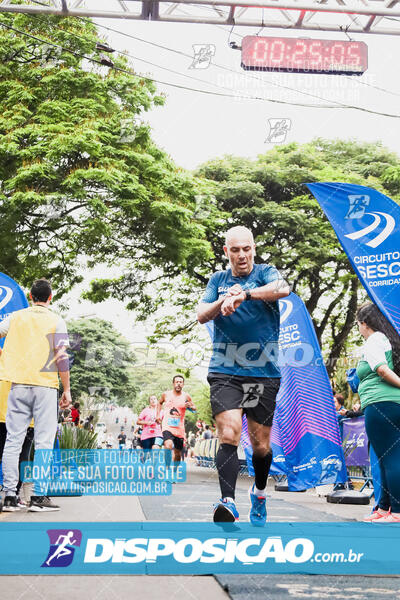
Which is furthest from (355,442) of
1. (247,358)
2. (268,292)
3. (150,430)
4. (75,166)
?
(75,166)

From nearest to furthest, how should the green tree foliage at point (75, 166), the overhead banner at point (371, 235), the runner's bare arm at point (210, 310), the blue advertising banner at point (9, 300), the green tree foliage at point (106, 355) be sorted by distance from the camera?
the runner's bare arm at point (210, 310) → the overhead banner at point (371, 235) → the blue advertising banner at point (9, 300) → the green tree foliage at point (75, 166) → the green tree foliage at point (106, 355)

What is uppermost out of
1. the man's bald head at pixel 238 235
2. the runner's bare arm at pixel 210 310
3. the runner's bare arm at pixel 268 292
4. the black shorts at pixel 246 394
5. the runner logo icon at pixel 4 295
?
the man's bald head at pixel 238 235

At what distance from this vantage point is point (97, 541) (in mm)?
2521

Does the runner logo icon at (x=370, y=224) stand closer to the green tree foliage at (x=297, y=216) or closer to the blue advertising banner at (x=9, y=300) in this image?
the blue advertising banner at (x=9, y=300)

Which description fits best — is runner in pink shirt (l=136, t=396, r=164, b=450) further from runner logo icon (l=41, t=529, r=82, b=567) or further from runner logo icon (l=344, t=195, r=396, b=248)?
runner logo icon (l=41, t=529, r=82, b=567)

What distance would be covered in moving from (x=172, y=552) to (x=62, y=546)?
15.7 inches

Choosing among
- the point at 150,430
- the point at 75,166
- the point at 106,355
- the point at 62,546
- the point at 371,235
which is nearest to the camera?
the point at 62,546

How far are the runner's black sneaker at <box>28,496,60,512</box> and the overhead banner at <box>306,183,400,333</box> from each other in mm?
3282

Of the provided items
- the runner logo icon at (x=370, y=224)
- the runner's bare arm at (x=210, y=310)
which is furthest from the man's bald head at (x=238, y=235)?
the runner logo icon at (x=370, y=224)

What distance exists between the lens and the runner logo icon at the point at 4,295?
7.92 meters

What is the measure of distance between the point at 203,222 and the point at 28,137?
5.55 m

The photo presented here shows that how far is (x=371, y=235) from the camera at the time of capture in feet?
21.4

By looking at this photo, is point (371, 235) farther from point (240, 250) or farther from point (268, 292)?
point (268, 292)

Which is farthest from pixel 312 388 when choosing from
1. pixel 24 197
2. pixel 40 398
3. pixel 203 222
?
pixel 203 222
